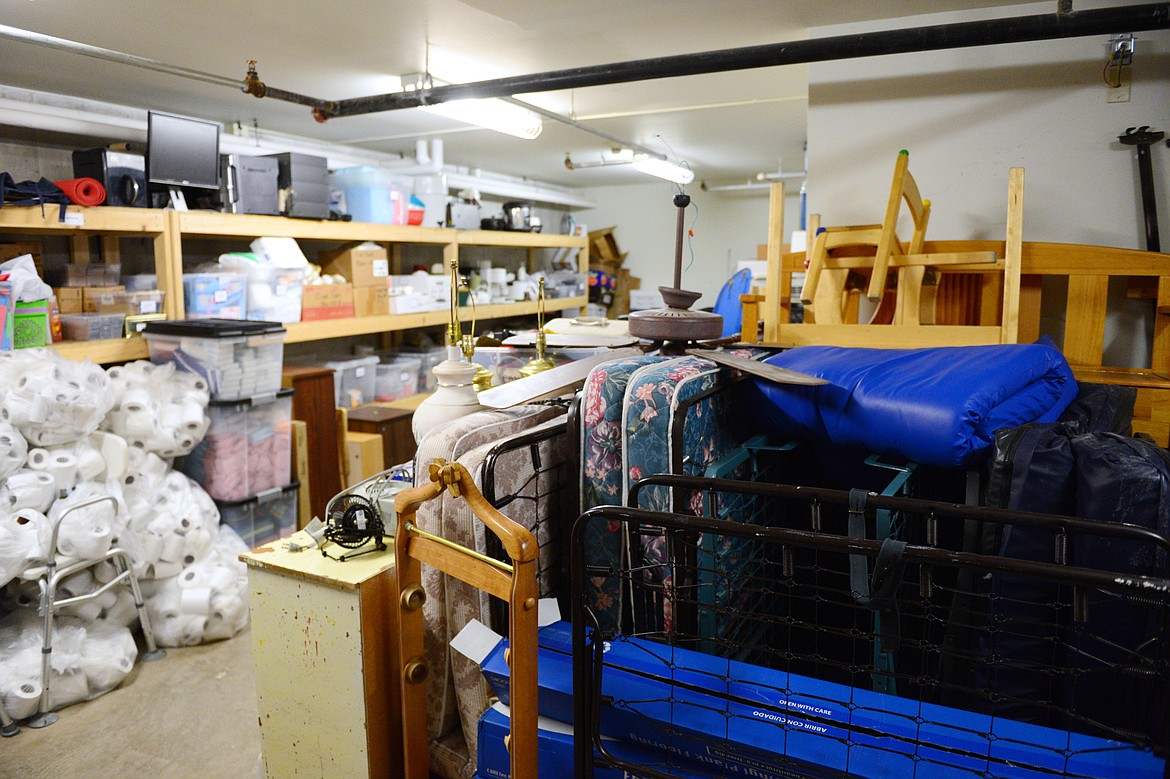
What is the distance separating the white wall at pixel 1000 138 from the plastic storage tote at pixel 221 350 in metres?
2.67

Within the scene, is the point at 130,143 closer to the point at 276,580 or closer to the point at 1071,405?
the point at 276,580

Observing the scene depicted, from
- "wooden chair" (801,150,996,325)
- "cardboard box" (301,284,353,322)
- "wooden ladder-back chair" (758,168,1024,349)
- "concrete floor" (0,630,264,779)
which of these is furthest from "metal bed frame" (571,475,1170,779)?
"cardboard box" (301,284,353,322)

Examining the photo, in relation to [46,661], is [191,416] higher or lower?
higher

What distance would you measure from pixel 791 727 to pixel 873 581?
27cm

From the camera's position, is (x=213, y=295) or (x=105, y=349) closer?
(x=105, y=349)

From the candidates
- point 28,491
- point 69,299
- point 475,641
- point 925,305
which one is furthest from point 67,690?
point 925,305

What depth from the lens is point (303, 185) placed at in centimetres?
434

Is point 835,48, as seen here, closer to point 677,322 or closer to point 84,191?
point 677,322

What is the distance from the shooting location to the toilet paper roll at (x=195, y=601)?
3.11 metres

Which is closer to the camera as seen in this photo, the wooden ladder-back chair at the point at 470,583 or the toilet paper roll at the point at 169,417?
the wooden ladder-back chair at the point at 470,583

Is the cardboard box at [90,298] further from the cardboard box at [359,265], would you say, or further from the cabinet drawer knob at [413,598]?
the cabinet drawer knob at [413,598]

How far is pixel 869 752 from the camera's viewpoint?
1227 millimetres

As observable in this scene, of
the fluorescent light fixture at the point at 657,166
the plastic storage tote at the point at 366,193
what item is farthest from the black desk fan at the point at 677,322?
the fluorescent light fixture at the point at 657,166

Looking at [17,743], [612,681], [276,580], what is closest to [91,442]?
[17,743]
